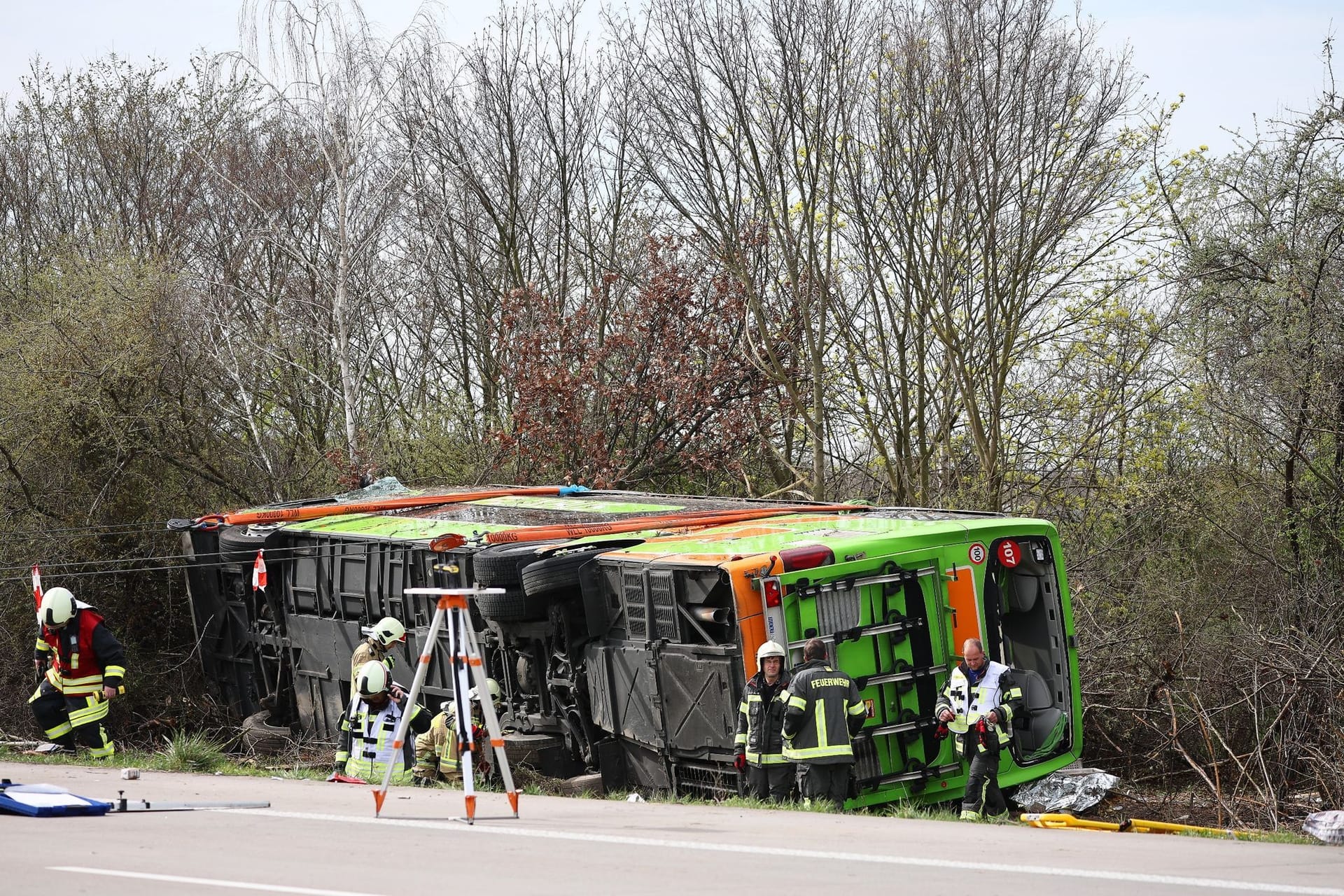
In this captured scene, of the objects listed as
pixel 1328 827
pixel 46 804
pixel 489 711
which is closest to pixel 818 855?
pixel 489 711

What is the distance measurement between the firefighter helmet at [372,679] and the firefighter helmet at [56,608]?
377 centimetres

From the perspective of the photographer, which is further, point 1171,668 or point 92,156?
point 92,156

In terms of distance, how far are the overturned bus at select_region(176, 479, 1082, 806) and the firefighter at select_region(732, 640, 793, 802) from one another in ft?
0.51

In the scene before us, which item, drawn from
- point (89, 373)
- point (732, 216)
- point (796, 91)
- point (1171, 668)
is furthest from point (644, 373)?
point (1171, 668)

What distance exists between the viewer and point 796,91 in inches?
615

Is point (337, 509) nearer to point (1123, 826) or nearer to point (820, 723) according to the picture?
point (820, 723)

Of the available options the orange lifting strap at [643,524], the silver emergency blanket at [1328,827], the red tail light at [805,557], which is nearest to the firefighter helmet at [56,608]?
the orange lifting strap at [643,524]

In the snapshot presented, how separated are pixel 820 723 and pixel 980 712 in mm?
1190

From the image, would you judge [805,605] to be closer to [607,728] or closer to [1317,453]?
[607,728]

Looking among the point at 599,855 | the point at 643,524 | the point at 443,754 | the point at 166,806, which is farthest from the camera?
the point at 643,524

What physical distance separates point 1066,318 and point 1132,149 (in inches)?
95.6

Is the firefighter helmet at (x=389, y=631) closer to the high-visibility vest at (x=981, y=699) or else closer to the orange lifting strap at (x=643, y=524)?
the orange lifting strap at (x=643, y=524)

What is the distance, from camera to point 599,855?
5766mm

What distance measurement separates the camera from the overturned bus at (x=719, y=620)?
8.57 meters
